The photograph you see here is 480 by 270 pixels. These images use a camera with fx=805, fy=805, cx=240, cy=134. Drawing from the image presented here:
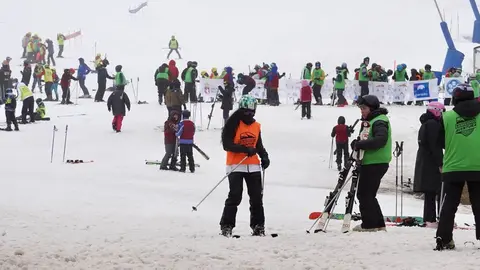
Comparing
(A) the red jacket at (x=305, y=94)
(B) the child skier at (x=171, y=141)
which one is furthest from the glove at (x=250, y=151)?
(A) the red jacket at (x=305, y=94)

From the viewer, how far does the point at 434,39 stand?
44781mm

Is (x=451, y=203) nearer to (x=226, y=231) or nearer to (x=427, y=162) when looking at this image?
(x=226, y=231)

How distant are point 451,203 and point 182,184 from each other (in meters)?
8.09

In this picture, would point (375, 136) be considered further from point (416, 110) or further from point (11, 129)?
point (416, 110)

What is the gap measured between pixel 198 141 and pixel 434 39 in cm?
2725

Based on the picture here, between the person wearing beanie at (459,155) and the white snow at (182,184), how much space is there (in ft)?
0.96

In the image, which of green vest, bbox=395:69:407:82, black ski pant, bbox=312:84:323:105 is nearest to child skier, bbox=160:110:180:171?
black ski pant, bbox=312:84:323:105

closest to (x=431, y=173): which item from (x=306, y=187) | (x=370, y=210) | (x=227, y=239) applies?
(x=370, y=210)

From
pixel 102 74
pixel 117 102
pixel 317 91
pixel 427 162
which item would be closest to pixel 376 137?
pixel 427 162

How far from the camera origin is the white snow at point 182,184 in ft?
22.7

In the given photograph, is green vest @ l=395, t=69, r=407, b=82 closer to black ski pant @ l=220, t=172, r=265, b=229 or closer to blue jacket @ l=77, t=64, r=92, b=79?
blue jacket @ l=77, t=64, r=92, b=79

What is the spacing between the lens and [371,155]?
8.63m

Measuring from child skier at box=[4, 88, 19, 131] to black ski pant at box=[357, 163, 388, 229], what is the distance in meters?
14.2

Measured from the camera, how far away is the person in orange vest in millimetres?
8617
